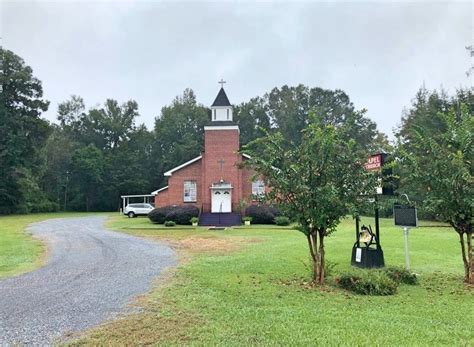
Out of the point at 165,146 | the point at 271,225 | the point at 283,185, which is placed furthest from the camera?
the point at 165,146

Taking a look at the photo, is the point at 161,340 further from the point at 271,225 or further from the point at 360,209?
the point at 271,225

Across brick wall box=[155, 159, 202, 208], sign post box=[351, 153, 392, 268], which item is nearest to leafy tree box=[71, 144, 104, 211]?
brick wall box=[155, 159, 202, 208]

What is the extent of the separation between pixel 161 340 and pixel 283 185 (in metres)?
4.30

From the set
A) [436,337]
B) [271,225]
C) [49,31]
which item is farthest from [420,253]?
[49,31]

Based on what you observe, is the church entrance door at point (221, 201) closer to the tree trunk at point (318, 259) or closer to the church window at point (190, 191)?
the church window at point (190, 191)

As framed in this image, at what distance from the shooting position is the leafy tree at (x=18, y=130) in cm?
4431

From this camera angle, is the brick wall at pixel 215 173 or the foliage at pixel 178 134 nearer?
the brick wall at pixel 215 173

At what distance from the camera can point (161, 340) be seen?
4.86 m

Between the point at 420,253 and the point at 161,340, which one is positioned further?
the point at 420,253

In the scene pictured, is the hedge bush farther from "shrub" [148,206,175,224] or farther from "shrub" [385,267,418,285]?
"shrub" [385,267,418,285]

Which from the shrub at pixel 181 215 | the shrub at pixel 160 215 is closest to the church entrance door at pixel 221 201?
the shrub at pixel 181 215

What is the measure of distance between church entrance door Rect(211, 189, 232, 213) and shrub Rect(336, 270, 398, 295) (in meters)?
22.6

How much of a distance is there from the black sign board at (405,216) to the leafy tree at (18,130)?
43079 mm

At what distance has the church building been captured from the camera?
100 feet
